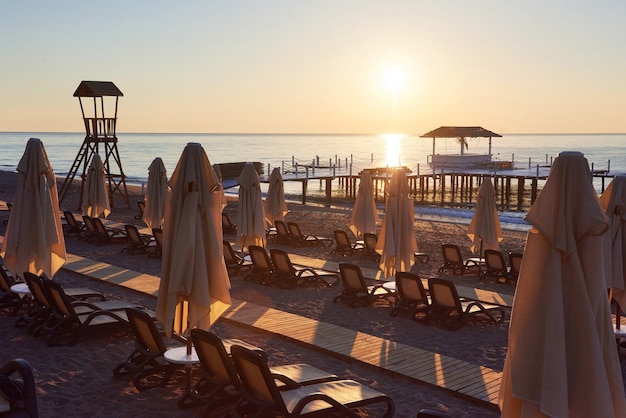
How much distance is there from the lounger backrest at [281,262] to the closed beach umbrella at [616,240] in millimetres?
5780

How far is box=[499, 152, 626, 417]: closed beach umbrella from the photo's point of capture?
446 cm

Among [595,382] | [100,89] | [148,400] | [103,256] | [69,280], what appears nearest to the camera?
[595,382]

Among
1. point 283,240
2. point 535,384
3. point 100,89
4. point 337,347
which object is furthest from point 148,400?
point 100,89

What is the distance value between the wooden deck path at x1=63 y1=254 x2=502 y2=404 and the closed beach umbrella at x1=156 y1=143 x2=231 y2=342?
6.44 ft

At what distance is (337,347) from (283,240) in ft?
34.2

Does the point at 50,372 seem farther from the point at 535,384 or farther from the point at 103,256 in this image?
the point at 103,256

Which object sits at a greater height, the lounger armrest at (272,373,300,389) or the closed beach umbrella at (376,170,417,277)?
the closed beach umbrella at (376,170,417,277)

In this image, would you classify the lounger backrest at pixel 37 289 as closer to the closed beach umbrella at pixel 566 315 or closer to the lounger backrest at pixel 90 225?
the closed beach umbrella at pixel 566 315

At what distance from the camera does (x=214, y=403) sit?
20.8 feet

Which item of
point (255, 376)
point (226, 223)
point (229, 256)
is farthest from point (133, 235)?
point (255, 376)

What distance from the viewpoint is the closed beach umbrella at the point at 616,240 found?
8586mm

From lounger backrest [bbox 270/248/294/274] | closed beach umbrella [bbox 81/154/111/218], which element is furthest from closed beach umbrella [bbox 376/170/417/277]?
closed beach umbrella [bbox 81/154/111/218]

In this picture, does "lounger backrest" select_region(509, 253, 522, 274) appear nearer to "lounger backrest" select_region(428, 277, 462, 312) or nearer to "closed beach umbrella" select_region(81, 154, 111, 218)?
"lounger backrest" select_region(428, 277, 462, 312)

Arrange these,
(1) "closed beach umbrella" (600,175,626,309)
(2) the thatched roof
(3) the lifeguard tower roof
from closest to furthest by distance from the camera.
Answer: (1) "closed beach umbrella" (600,175,626,309), (3) the lifeguard tower roof, (2) the thatched roof
